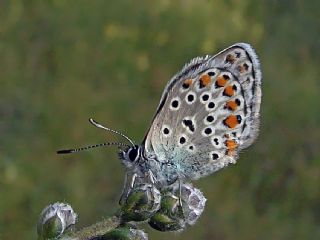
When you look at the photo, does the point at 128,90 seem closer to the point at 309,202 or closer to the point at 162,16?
the point at 162,16

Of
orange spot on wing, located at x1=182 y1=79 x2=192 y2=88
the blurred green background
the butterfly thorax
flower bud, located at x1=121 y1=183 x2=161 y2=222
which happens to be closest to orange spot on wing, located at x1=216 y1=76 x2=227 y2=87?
orange spot on wing, located at x1=182 y1=79 x2=192 y2=88

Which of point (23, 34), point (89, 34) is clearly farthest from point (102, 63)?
point (23, 34)

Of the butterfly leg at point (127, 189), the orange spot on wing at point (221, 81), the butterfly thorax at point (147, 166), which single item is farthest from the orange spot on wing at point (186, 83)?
the butterfly leg at point (127, 189)

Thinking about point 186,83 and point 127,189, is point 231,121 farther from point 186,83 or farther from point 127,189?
point 127,189

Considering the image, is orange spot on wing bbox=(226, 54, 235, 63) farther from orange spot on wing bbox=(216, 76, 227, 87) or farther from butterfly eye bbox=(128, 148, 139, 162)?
butterfly eye bbox=(128, 148, 139, 162)

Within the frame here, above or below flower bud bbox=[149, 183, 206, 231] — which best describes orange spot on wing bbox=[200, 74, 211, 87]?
above

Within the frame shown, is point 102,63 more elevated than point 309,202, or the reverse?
point 102,63

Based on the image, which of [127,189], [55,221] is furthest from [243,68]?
[55,221]
